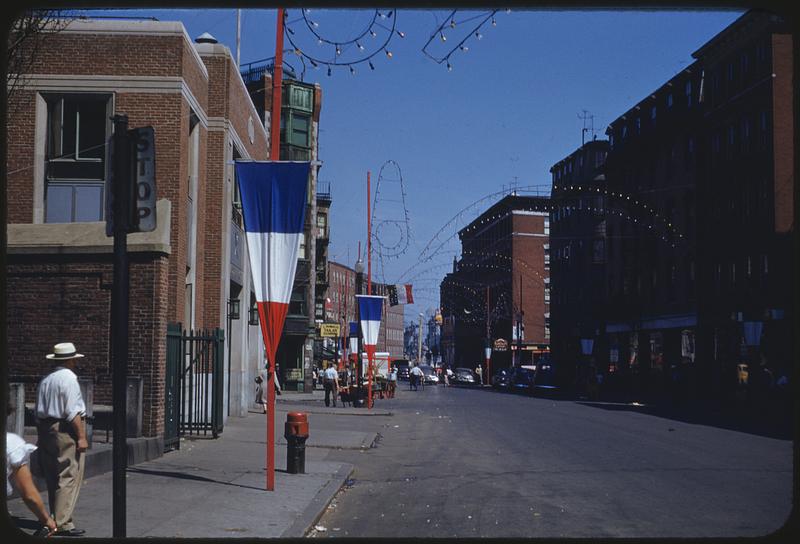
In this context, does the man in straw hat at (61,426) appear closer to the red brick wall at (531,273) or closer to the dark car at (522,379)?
the dark car at (522,379)

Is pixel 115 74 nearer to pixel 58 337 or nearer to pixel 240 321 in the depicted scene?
pixel 58 337

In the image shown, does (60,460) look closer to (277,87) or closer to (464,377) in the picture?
(277,87)

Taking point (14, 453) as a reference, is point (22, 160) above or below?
above

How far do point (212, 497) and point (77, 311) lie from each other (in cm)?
634

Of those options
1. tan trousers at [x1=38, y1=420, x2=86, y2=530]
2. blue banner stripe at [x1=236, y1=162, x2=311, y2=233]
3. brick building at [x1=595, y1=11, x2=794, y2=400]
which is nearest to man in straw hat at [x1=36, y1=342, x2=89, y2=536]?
tan trousers at [x1=38, y1=420, x2=86, y2=530]

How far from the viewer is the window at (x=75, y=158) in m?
21.9

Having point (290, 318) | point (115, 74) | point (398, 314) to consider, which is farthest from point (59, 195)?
point (398, 314)

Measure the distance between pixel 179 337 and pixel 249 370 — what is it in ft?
47.2

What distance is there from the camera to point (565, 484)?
1379 centimetres

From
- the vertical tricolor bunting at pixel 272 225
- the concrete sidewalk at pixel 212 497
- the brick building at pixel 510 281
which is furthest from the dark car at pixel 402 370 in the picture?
the vertical tricolor bunting at pixel 272 225

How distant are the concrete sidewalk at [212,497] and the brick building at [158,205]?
1.85 meters

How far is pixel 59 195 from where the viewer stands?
22031 millimetres

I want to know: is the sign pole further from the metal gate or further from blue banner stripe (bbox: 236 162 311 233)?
the metal gate

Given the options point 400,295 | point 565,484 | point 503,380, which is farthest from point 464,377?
point 565,484
